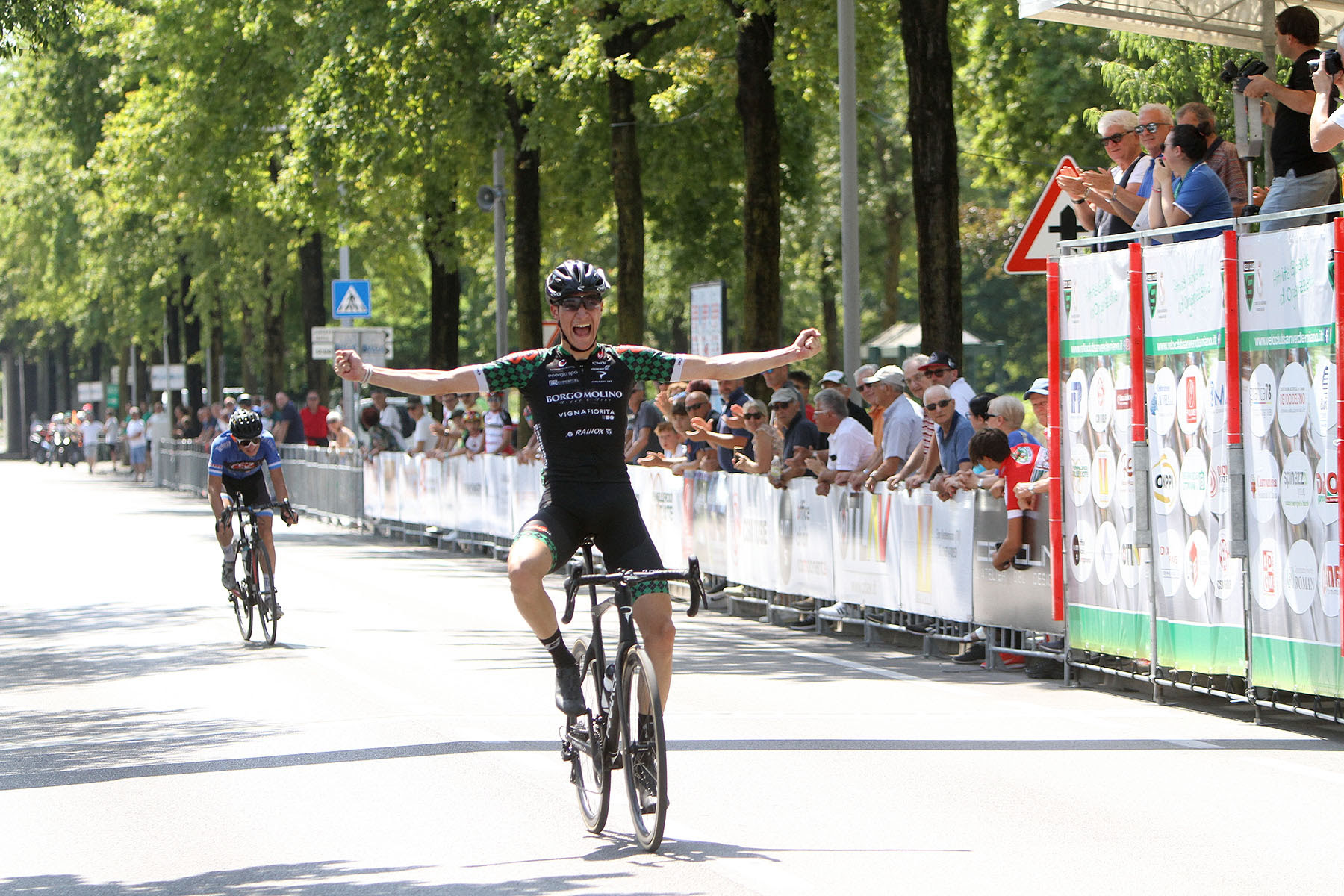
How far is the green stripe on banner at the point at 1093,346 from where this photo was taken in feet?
36.7

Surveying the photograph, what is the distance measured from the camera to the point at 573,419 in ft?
24.1

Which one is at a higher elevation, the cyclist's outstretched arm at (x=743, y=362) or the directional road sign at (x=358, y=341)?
the directional road sign at (x=358, y=341)

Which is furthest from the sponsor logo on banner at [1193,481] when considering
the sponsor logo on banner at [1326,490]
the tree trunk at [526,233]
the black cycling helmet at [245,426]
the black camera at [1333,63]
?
the tree trunk at [526,233]

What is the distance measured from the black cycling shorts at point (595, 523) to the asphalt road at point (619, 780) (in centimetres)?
109

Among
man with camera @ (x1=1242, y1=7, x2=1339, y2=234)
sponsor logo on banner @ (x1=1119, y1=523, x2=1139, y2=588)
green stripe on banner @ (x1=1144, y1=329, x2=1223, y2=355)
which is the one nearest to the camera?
man with camera @ (x1=1242, y1=7, x2=1339, y2=234)

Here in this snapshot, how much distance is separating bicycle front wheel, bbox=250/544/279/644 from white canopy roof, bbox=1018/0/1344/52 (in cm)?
694

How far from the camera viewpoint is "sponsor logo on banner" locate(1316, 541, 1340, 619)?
31.0 ft

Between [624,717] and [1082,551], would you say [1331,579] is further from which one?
[624,717]

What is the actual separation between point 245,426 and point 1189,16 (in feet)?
25.3

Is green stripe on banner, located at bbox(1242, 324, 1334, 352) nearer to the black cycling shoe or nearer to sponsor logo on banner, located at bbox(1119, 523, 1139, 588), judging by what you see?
sponsor logo on banner, located at bbox(1119, 523, 1139, 588)

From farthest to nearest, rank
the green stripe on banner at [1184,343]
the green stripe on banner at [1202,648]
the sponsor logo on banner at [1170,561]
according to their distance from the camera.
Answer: the sponsor logo on banner at [1170,561], the green stripe on banner at [1184,343], the green stripe on banner at [1202,648]

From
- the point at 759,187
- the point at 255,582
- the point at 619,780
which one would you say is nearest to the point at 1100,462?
the point at 619,780

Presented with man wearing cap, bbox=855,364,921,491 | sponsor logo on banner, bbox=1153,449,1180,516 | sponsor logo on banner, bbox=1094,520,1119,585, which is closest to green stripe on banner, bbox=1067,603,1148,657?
sponsor logo on banner, bbox=1094,520,1119,585

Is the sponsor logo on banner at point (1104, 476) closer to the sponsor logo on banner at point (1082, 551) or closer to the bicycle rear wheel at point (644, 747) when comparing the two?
the sponsor logo on banner at point (1082, 551)
